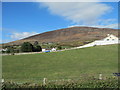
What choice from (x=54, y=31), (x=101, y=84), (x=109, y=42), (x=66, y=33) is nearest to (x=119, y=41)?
(x=109, y=42)

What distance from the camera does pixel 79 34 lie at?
3381 inches

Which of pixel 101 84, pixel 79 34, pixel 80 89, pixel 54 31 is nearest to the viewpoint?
pixel 80 89

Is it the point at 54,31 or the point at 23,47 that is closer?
the point at 23,47

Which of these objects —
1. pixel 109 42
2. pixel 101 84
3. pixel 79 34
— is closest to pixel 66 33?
pixel 79 34

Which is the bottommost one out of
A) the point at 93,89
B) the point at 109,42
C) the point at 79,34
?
the point at 93,89

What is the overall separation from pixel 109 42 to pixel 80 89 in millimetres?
41172

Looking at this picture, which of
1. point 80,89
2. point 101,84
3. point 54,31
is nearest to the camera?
point 80,89

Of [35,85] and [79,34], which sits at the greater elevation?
[79,34]

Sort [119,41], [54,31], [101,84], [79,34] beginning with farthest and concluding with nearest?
[54,31] → [79,34] → [119,41] → [101,84]

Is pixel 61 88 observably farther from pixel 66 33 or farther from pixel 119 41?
pixel 66 33

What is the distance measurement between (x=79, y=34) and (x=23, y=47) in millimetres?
48109

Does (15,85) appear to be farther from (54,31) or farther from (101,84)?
(54,31)

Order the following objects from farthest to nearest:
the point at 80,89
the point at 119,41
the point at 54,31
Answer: the point at 54,31 < the point at 119,41 < the point at 80,89

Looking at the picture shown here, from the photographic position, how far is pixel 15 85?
7219 millimetres
